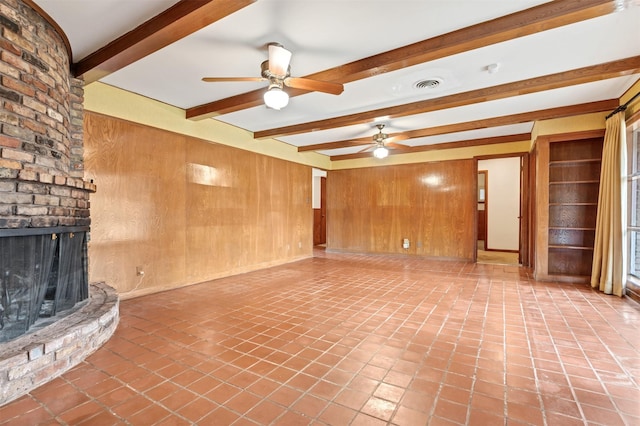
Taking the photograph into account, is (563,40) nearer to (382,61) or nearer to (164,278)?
(382,61)

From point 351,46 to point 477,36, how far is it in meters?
1.00

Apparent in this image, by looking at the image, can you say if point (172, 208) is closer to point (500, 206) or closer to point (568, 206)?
point (568, 206)

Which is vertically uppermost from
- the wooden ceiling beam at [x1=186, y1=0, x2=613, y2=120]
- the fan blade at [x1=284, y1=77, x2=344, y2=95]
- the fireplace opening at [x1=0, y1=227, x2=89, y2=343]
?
the wooden ceiling beam at [x1=186, y1=0, x2=613, y2=120]

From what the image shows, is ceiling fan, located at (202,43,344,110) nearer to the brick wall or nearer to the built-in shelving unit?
the brick wall

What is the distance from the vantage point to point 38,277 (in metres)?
2.11

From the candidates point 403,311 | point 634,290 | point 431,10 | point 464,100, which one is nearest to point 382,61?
point 431,10

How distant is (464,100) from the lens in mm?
3658

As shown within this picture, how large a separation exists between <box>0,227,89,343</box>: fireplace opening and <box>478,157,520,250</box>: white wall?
877 centimetres

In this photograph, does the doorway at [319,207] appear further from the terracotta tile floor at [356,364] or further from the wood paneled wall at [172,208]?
A: the terracotta tile floor at [356,364]

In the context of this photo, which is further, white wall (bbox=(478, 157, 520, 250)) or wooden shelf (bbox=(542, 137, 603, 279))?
white wall (bbox=(478, 157, 520, 250))

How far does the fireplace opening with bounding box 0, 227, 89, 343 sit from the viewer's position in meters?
1.92

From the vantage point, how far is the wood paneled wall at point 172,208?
3.49 meters

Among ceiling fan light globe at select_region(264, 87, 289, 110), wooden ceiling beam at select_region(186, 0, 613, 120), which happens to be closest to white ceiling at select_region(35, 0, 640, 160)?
wooden ceiling beam at select_region(186, 0, 613, 120)

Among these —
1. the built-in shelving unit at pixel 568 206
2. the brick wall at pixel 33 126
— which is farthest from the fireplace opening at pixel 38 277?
the built-in shelving unit at pixel 568 206
